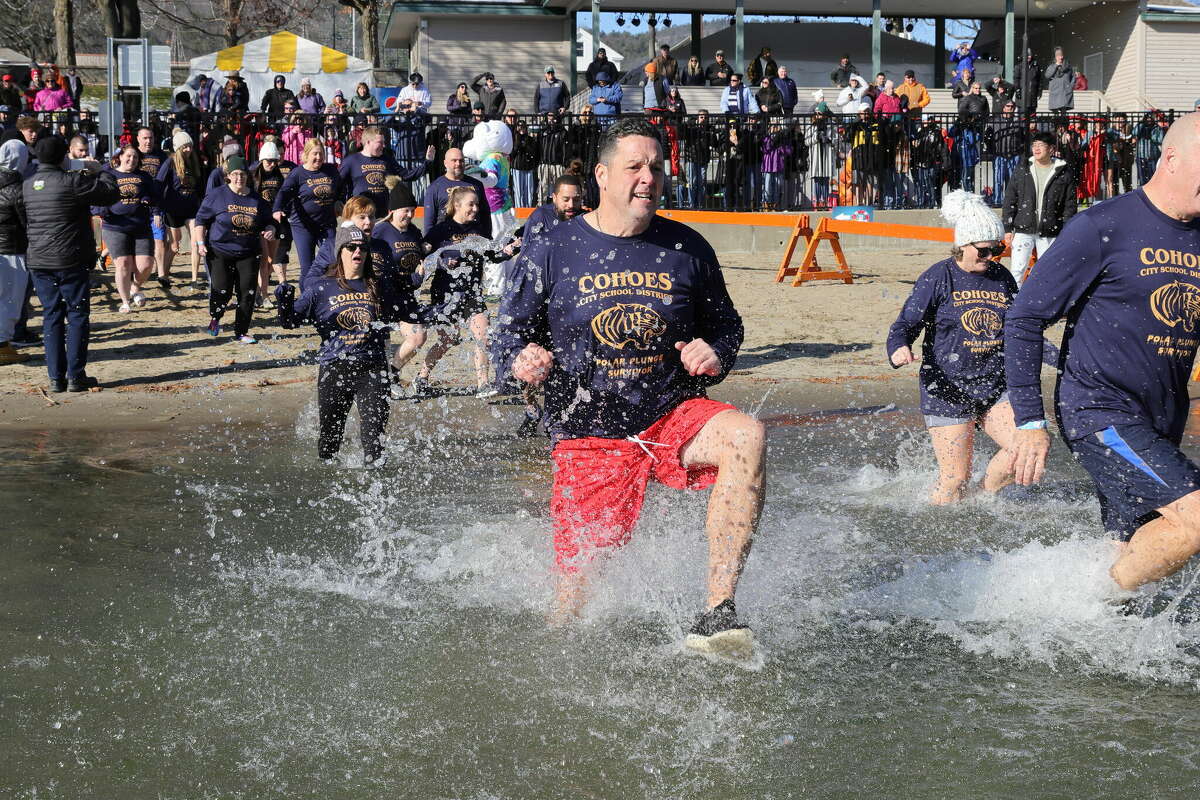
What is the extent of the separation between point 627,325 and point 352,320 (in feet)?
13.0

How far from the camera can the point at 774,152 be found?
20.0 m

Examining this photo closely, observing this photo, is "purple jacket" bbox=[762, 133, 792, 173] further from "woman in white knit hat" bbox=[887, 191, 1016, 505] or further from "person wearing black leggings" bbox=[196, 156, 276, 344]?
"woman in white knit hat" bbox=[887, 191, 1016, 505]

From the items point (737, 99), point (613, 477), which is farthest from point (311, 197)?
point (737, 99)

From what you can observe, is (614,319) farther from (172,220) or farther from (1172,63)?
(1172,63)

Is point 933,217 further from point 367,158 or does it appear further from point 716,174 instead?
point 367,158

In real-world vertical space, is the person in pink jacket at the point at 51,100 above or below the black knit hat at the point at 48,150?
above

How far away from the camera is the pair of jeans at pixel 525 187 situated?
1953 centimetres

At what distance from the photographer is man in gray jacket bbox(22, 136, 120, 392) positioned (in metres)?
10.9

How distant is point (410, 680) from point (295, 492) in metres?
3.36

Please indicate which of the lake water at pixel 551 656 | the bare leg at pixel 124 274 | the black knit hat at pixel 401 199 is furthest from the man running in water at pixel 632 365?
the bare leg at pixel 124 274

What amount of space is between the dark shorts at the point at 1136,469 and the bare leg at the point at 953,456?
2.25 m

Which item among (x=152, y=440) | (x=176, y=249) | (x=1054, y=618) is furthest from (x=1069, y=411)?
(x=176, y=249)

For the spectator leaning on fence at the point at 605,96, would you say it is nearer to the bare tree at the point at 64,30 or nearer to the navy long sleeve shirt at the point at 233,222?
the navy long sleeve shirt at the point at 233,222

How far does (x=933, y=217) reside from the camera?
66.3 ft
